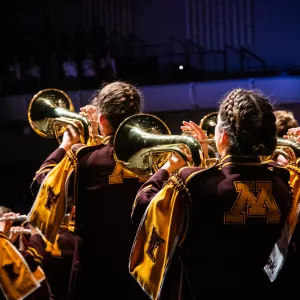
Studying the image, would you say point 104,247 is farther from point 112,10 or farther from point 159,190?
point 112,10

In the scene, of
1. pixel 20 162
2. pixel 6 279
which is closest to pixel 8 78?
pixel 20 162

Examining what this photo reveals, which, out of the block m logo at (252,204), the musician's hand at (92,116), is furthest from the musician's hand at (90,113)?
the block m logo at (252,204)

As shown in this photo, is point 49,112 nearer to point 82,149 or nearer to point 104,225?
point 82,149

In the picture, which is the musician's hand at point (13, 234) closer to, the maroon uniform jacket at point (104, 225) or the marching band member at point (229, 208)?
the maroon uniform jacket at point (104, 225)

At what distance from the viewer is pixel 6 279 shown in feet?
12.0

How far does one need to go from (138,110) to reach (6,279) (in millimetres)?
1260

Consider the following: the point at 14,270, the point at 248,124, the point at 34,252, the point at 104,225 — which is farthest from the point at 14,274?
the point at 248,124

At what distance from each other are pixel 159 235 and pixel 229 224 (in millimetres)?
264

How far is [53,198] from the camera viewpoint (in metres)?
3.03

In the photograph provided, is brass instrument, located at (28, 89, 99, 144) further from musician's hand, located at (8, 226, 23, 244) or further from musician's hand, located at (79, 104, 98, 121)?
musician's hand, located at (8, 226, 23, 244)

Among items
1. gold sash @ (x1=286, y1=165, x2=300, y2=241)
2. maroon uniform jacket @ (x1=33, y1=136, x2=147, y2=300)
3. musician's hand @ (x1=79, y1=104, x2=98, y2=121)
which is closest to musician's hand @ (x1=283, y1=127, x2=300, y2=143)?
gold sash @ (x1=286, y1=165, x2=300, y2=241)

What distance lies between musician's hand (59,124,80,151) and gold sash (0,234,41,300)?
0.79m

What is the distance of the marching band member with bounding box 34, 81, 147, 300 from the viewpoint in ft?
9.53

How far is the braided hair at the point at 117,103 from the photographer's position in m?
2.93
